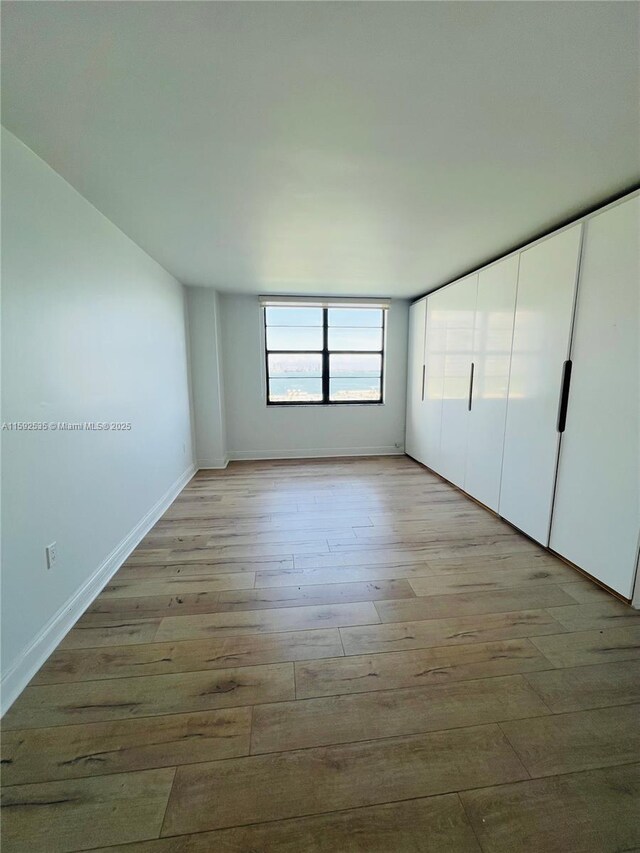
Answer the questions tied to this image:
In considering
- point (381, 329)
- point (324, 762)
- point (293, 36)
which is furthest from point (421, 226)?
point (324, 762)

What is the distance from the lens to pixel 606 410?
1825mm

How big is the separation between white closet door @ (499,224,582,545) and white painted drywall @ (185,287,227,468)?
3385mm

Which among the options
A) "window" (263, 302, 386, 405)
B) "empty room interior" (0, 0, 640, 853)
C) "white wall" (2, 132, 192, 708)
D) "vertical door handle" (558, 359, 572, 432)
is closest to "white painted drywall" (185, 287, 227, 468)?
"window" (263, 302, 386, 405)

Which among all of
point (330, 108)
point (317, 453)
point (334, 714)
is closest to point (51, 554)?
point (334, 714)

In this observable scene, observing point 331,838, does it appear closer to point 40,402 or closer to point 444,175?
point 40,402

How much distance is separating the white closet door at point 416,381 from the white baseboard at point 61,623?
350 cm

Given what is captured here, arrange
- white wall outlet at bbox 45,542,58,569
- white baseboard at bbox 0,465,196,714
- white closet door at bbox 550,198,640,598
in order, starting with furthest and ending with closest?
1. white closet door at bbox 550,198,640,598
2. white wall outlet at bbox 45,542,58,569
3. white baseboard at bbox 0,465,196,714

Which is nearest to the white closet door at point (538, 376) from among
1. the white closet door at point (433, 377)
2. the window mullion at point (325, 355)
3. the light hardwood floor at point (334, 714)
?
the light hardwood floor at point (334, 714)

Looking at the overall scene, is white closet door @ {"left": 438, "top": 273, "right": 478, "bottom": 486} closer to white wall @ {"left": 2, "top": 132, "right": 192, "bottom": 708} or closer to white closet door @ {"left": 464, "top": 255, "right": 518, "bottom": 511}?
white closet door @ {"left": 464, "top": 255, "right": 518, "bottom": 511}

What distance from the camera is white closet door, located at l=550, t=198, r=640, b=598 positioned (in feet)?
5.54

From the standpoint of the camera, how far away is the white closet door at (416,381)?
13.8 feet

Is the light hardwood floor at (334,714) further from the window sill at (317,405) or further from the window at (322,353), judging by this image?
the window at (322,353)

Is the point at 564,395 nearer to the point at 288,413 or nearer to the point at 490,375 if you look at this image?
the point at 490,375

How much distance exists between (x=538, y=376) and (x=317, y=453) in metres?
3.11
